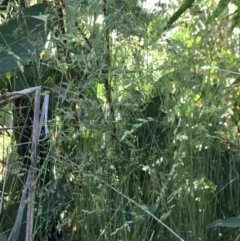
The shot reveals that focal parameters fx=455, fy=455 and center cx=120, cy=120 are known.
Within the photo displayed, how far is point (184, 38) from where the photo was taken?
0.84 metres

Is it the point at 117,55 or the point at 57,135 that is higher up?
the point at 117,55

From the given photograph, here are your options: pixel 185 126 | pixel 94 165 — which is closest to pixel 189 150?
pixel 185 126

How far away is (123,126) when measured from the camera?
0.67 metres

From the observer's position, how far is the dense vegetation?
633 millimetres

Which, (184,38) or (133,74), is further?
(184,38)

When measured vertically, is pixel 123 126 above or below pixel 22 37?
below

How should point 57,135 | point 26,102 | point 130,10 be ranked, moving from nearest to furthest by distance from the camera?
1. point 57,135
2. point 130,10
3. point 26,102

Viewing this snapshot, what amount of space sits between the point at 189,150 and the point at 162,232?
131 millimetres

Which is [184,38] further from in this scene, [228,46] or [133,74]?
[133,74]

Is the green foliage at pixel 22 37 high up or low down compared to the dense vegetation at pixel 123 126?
up

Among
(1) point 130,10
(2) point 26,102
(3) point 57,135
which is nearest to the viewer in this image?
(3) point 57,135

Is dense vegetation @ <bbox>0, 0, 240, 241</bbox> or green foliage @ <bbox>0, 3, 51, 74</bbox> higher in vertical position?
green foliage @ <bbox>0, 3, 51, 74</bbox>

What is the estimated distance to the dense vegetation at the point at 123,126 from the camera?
63cm

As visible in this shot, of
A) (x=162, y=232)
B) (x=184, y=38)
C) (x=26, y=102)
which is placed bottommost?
(x=162, y=232)
